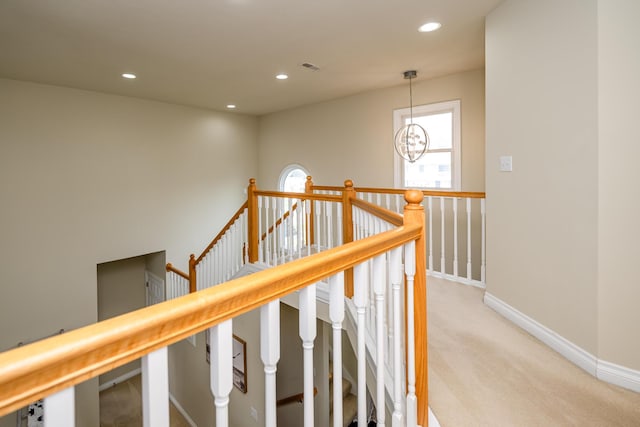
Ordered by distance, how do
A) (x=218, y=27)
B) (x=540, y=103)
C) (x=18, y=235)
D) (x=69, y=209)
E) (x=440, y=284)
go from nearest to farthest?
(x=540, y=103)
(x=218, y=27)
(x=440, y=284)
(x=18, y=235)
(x=69, y=209)

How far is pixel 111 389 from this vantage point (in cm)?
621

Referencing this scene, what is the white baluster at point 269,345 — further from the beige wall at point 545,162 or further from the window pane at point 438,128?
the window pane at point 438,128

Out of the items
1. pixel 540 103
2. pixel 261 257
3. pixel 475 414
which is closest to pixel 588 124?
pixel 540 103

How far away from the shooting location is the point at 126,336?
0.56m

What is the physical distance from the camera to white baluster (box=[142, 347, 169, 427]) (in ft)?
1.98

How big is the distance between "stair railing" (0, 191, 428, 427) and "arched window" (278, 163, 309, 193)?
5801mm

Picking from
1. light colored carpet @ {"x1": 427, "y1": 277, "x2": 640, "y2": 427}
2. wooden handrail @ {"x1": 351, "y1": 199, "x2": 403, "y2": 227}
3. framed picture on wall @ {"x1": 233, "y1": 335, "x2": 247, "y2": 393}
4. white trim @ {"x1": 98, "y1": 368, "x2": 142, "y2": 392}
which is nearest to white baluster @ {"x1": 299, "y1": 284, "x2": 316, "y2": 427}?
wooden handrail @ {"x1": 351, "y1": 199, "x2": 403, "y2": 227}

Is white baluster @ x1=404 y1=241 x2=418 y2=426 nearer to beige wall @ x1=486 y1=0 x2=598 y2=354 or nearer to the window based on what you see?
beige wall @ x1=486 y1=0 x2=598 y2=354

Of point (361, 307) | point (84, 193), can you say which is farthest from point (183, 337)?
point (84, 193)

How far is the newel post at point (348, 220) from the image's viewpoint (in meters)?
2.70

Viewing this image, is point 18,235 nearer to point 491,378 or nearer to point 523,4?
point 491,378

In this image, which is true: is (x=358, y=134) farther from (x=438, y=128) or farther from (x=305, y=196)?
(x=305, y=196)

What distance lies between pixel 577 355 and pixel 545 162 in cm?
119

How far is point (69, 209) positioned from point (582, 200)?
595cm
